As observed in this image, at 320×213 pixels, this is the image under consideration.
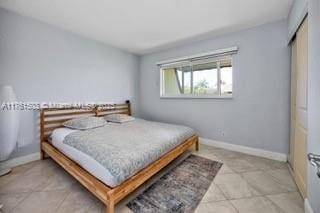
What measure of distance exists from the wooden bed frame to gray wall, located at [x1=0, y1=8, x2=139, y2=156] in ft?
0.61

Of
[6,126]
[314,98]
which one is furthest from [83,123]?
[314,98]

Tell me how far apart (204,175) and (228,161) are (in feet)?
2.35

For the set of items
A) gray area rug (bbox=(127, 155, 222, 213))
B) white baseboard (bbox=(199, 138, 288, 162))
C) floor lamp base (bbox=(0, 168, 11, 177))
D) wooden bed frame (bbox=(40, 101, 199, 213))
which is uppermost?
wooden bed frame (bbox=(40, 101, 199, 213))

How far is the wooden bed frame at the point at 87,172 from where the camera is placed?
136 centimetres

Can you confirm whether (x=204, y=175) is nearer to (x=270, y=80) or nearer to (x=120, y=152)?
(x=120, y=152)

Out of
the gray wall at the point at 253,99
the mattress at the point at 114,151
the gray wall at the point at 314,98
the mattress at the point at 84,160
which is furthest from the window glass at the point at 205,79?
the mattress at the point at 84,160

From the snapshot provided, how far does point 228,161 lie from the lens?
2.54 m

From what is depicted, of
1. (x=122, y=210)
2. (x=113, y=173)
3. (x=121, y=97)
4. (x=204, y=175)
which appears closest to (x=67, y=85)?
(x=121, y=97)

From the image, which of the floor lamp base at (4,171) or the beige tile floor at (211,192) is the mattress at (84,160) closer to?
the beige tile floor at (211,192)

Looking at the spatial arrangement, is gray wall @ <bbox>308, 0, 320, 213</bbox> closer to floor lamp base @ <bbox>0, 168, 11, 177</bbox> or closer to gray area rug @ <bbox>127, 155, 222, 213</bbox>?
gray area rug @ <bbox>127, 155, 222, 213</bbox>

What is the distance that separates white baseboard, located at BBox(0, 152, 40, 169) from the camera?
7.34ft

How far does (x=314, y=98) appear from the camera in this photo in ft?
3.93

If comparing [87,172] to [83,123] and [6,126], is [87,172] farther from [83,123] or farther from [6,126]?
[6,126]

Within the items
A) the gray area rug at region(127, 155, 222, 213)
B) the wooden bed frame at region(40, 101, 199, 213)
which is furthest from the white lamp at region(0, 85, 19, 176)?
the gray area rug at region(127, 155, 222, 213)
